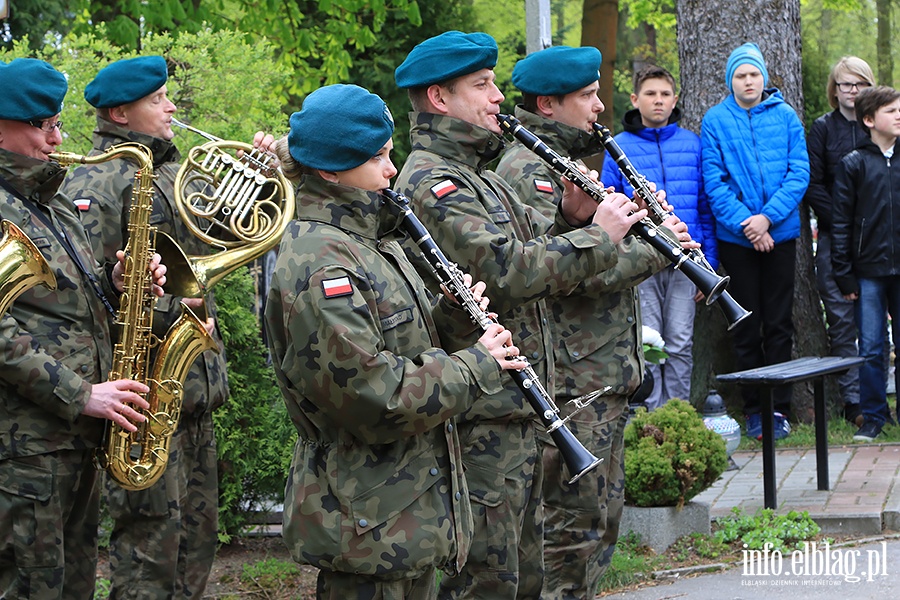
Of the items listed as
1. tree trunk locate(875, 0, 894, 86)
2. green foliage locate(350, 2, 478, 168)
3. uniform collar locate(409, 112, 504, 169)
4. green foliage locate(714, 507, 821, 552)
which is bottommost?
green foliage locate(714, 507, 821, 552)

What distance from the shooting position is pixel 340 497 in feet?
11.0

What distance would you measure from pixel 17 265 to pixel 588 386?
85.7 inches

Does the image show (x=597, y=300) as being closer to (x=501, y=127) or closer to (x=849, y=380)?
(x=501, y=127)

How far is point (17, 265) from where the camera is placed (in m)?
3.85

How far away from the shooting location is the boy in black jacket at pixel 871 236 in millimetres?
8375

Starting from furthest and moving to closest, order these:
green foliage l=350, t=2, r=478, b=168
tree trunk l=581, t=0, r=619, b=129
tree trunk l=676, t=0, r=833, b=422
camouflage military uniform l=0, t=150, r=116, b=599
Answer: tree trunk l=581, t=0, r=619, b=129 → green foliage l=350, t=2, r=478, b=168 → tree trunk l=676, t=0, r=833, b=422 → camouflage military uniform l=0, t=150, r=116, b=599

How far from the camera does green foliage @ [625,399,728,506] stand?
631cm

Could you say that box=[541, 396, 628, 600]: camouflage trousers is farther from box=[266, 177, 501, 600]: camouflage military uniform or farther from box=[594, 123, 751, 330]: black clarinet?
box=[266, 177, 501, 600]: camouflage military uniform

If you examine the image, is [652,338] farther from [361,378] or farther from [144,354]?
[361,378]

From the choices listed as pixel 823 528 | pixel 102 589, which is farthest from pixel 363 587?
pixel 823 528

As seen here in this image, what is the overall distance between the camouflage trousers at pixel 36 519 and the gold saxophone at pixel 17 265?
55cm

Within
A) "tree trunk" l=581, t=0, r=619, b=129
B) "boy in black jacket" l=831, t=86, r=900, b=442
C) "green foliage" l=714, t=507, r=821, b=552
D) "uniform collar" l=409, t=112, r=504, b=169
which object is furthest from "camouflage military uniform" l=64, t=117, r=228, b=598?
"tree trunk" l=581, t=0, r=619, b=129

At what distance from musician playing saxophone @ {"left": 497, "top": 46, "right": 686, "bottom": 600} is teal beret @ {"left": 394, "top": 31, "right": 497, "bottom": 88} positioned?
0.72 m

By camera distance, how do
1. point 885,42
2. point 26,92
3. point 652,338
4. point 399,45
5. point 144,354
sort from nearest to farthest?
point 26,92
point 144,354
point 652,338
point 399,45
point 885,42
